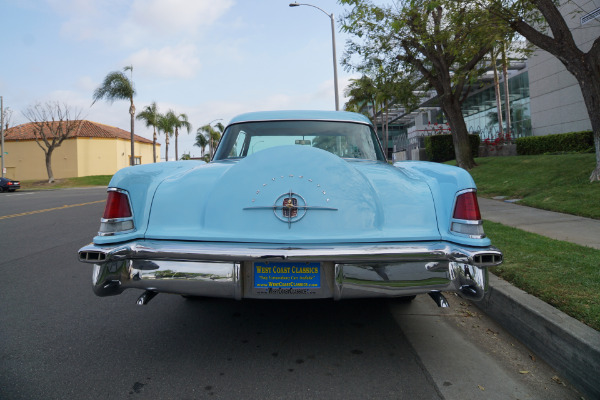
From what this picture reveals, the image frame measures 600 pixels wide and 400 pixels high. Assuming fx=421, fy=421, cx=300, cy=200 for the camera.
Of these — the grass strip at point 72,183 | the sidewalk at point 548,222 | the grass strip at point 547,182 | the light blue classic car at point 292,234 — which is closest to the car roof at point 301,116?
the light blue classic car at point 292,234

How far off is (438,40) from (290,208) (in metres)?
12.3

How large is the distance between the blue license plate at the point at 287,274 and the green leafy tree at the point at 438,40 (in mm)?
9766

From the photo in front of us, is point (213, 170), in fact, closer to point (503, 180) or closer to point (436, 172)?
point (436, 172)

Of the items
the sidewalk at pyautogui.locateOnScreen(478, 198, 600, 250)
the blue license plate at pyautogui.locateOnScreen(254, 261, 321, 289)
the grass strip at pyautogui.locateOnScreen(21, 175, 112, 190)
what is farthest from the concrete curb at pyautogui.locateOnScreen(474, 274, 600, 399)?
the grass strip at pyautogui.locateOnScreen(21, 175, 112, 190)

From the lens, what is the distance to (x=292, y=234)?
236 centimetres

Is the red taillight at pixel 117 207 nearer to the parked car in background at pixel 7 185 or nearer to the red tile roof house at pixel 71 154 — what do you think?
the parked car in background at pixel 7 185

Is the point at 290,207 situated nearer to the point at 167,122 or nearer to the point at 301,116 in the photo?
the point at 301,116

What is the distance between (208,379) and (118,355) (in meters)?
0.76

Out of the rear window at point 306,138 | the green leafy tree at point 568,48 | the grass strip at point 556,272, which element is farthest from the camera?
the green leafy tree at point 568,48

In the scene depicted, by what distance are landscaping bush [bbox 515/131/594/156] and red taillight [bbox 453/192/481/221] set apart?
16.6 meters

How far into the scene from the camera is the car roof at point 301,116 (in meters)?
3.86

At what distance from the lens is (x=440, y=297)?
8.39 ft

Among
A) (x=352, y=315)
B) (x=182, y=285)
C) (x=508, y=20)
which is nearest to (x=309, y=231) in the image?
(x=182, y=285)

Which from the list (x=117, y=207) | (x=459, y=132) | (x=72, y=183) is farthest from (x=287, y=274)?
(x=72, y=183)
